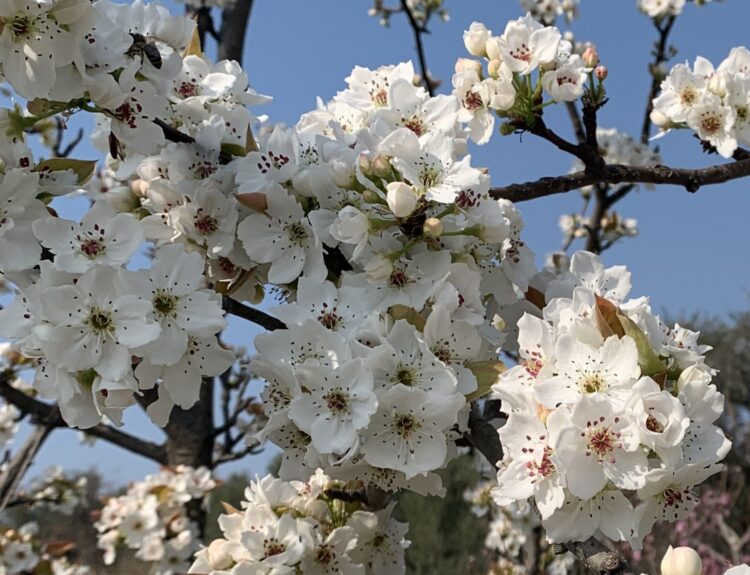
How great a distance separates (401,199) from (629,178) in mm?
848

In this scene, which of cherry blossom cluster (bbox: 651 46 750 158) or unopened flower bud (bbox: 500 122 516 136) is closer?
unopened flower bud (bbox: 500 122 516 136)

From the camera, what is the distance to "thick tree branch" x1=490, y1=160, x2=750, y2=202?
5.08ft

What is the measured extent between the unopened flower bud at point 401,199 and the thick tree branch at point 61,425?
8.23 ft

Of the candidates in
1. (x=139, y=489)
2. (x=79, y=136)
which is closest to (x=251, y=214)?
(x=139, y=489)

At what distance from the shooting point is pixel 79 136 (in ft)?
13.3

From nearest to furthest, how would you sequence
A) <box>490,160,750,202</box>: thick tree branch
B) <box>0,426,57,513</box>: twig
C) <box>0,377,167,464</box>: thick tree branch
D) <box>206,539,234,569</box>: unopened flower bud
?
1. <box>206,539,234,569</box>: unopened flower bud
2. <box>490,160,750,202</box>: thick tree branch
3. <box>0,377,167,464</box>: thick tree branch
4. <box>0,426,57,513</box>: twig

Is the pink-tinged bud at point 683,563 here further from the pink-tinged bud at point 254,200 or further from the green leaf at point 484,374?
the pink-tinged bud at point 254,200

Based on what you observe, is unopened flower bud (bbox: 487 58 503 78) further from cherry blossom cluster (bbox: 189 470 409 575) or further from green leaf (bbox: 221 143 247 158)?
cherry blossom cluster (bbox: 189 470 409 575)

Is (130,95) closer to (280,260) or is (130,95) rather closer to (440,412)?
(280,260)

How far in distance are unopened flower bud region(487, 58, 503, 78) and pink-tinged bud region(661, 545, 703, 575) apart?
100 centimetres

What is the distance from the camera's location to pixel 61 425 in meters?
3.48

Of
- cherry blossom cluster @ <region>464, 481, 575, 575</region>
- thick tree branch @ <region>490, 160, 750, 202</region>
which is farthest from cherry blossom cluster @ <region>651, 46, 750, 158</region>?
cherry blossom cluster @ <region>464, 481, 575, 575</region>

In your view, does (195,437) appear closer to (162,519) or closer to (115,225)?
(162,519)

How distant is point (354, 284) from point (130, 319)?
1.03ft
